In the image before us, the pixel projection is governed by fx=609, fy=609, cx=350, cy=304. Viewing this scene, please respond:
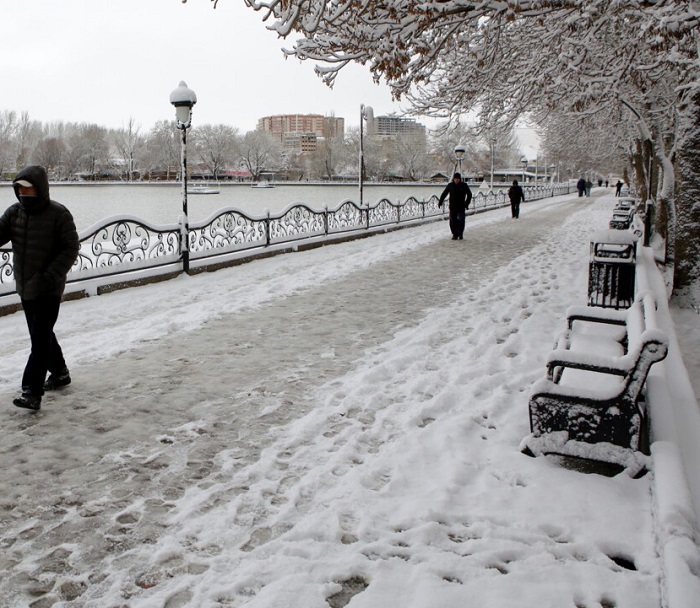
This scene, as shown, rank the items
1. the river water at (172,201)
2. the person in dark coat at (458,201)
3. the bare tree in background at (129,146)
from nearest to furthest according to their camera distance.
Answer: the person in dark coat at (458,201) < the river water at (172,201) < the bare tree in background at (129,146)

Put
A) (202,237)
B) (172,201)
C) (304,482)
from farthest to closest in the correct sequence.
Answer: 1. (172,201)
2. (202,237)
3. (304,482)

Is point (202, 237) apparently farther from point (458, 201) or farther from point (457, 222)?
point (457, 222)

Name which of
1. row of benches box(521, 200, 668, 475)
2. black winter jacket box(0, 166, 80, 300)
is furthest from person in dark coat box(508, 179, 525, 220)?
black winter jacket box(0, 166, 80, 300)

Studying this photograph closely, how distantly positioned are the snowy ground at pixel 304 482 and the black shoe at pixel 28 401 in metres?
0.09

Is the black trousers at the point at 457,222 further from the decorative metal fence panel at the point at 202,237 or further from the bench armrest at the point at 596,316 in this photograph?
the bench armrest at the point at 596,316

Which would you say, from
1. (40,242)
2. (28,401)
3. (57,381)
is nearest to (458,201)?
(57,381)

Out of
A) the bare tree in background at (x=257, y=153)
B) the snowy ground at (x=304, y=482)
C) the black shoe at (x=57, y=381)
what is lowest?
the snowy ground at (x=304, y=482)

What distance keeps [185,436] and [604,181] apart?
137 m

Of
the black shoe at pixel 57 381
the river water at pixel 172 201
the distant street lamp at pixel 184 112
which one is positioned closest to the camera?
the black shoe at pixel 57 381

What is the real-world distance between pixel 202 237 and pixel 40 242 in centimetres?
802

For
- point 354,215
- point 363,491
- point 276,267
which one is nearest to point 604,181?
point 354,215

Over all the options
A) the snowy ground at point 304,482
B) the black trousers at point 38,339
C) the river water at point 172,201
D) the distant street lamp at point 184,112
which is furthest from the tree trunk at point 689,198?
the river water at point 172,201

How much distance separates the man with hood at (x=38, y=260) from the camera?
4.68 metres

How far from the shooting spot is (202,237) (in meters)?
12.6
